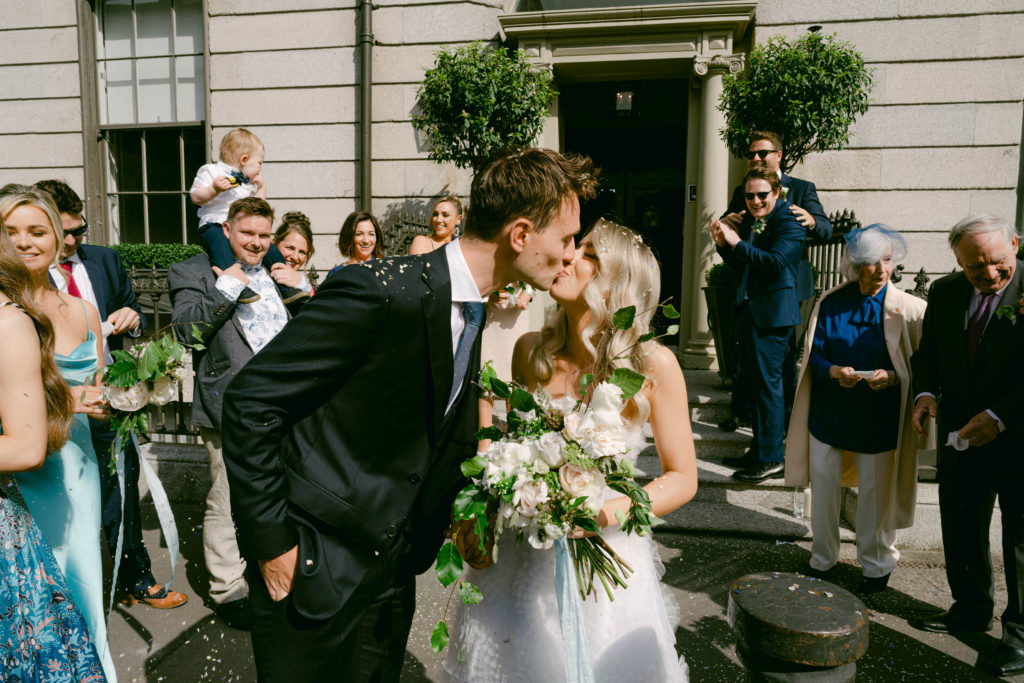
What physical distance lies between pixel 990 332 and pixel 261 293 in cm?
409

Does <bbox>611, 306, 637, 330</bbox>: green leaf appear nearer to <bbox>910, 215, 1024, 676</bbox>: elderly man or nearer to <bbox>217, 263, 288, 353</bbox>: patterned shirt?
<bbox>217, 263, 288, 353</bbox>: patterned shirt

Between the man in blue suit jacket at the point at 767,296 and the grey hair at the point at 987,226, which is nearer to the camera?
the grey hair at the point at 987,226

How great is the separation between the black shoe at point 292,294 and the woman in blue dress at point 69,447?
1103 mm

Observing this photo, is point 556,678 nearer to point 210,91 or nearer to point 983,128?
point 983,128

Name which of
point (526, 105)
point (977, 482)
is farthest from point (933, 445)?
point (526, 105)

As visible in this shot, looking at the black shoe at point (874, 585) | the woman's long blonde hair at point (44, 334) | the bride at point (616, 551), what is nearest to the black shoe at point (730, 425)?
the black shoe at point (874, 585)

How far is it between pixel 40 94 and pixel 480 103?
7536 millimetres

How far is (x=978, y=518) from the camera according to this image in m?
3.66

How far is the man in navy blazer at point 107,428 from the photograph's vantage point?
3900mm

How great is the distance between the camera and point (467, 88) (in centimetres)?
742

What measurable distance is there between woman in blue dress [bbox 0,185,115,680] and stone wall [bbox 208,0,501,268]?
6.32 meters

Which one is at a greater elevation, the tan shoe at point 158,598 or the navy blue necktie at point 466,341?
the navy blue necktie at point 466,341

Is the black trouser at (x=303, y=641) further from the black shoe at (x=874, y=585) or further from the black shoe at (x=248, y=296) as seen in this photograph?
the black shoe at (x=874, y=585)

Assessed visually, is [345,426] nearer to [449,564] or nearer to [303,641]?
[449,564]
